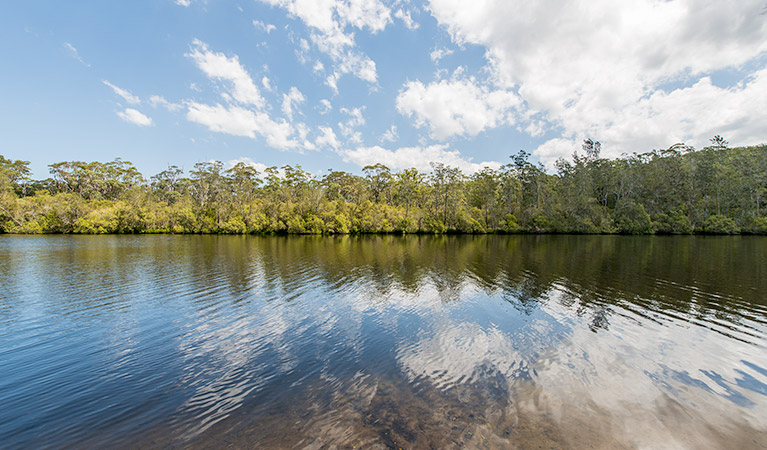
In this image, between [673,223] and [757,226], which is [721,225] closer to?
[757,226]

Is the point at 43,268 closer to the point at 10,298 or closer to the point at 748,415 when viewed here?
the point at 10,298

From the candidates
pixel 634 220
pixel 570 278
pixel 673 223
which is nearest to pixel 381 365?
pixel 570 278

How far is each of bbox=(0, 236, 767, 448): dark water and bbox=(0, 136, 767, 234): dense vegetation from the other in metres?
60.5

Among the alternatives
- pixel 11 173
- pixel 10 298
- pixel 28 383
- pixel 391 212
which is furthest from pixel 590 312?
pixel 11 173

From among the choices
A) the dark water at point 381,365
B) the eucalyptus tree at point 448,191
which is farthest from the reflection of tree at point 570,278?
the eucalyptus tree at point 448,191

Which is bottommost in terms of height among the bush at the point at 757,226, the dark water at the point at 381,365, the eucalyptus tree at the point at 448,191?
the dark water at the point at 381,365

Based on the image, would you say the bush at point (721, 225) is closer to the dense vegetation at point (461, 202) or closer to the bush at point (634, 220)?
the dense vegetation at point (461, 202)

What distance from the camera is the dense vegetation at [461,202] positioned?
7100 centimetres

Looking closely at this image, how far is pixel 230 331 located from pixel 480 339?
31.2 feet

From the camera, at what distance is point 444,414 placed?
6262 millimetres

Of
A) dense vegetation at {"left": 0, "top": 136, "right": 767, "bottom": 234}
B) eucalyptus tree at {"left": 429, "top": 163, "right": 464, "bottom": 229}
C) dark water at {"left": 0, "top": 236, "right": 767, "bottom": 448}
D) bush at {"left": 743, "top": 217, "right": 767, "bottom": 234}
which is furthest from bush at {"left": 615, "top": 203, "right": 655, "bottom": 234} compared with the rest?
dark water at {"left": 0, "top": 236, "right": 767, "bottom": 448}

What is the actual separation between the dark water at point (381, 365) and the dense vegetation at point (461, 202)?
199ft

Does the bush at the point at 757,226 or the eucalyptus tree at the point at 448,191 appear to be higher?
the eucalyptus tree at the point at 448,191

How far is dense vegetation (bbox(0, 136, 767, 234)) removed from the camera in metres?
71.0
